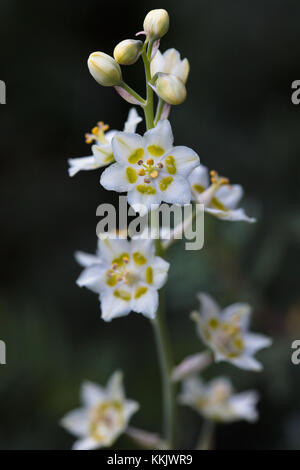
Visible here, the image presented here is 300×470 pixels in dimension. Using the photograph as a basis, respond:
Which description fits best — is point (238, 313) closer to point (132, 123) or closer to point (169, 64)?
point (132, 123)

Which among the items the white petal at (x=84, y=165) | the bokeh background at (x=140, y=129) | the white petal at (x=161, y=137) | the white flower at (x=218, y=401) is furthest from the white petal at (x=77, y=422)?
the white petal at (x=161, y=137)

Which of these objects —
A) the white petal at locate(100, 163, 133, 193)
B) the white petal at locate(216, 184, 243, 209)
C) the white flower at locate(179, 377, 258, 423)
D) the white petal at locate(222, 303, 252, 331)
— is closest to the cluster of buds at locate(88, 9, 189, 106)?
the white petal at locate(100, 163, 133, 193)

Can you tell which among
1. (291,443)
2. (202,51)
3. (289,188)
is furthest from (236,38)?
(291,443)

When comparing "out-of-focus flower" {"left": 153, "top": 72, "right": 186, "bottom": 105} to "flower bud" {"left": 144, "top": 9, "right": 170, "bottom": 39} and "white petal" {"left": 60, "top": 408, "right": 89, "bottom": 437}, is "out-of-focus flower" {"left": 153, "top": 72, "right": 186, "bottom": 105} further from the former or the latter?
"white petal" {"left": 60, "top": 408, "right": 89, "bottom": 437}

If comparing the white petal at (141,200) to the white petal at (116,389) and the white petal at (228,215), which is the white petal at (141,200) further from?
the white petal at (116,389)

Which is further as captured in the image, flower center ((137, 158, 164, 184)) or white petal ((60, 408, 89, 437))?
white petal ((60, 408, 89, 437))

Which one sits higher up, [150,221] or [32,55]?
[32,55]

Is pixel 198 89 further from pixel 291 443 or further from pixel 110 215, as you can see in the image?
pixel 291 443
